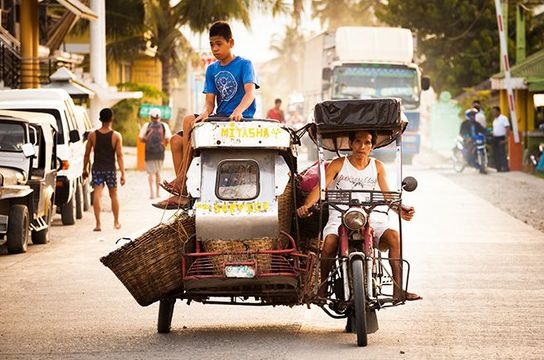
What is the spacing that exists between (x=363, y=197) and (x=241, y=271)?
108 cm

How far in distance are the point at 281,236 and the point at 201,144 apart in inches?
37.5

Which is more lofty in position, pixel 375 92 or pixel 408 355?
pixel 375 92

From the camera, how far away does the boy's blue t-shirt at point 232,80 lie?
11023 millimetres

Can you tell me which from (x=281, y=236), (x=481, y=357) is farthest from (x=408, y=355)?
(x=281, y=236)

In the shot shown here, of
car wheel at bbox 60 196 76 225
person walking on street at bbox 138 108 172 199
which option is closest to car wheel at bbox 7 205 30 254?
car wheel at bbox 60 196 76 225

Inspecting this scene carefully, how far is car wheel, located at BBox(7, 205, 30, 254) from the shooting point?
1748 cm

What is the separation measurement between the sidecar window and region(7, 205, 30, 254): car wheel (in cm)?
772

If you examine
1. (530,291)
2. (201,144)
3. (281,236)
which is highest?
(201,144)

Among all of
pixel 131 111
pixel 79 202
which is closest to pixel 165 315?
pixel 79 202

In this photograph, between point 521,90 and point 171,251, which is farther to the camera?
point 521,90

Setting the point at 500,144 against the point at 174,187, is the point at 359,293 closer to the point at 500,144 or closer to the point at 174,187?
the point at 174,187

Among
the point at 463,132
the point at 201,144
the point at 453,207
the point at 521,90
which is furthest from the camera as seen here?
the point at 521,90

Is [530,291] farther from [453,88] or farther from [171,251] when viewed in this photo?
[453,88]

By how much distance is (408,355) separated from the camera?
957 cm
